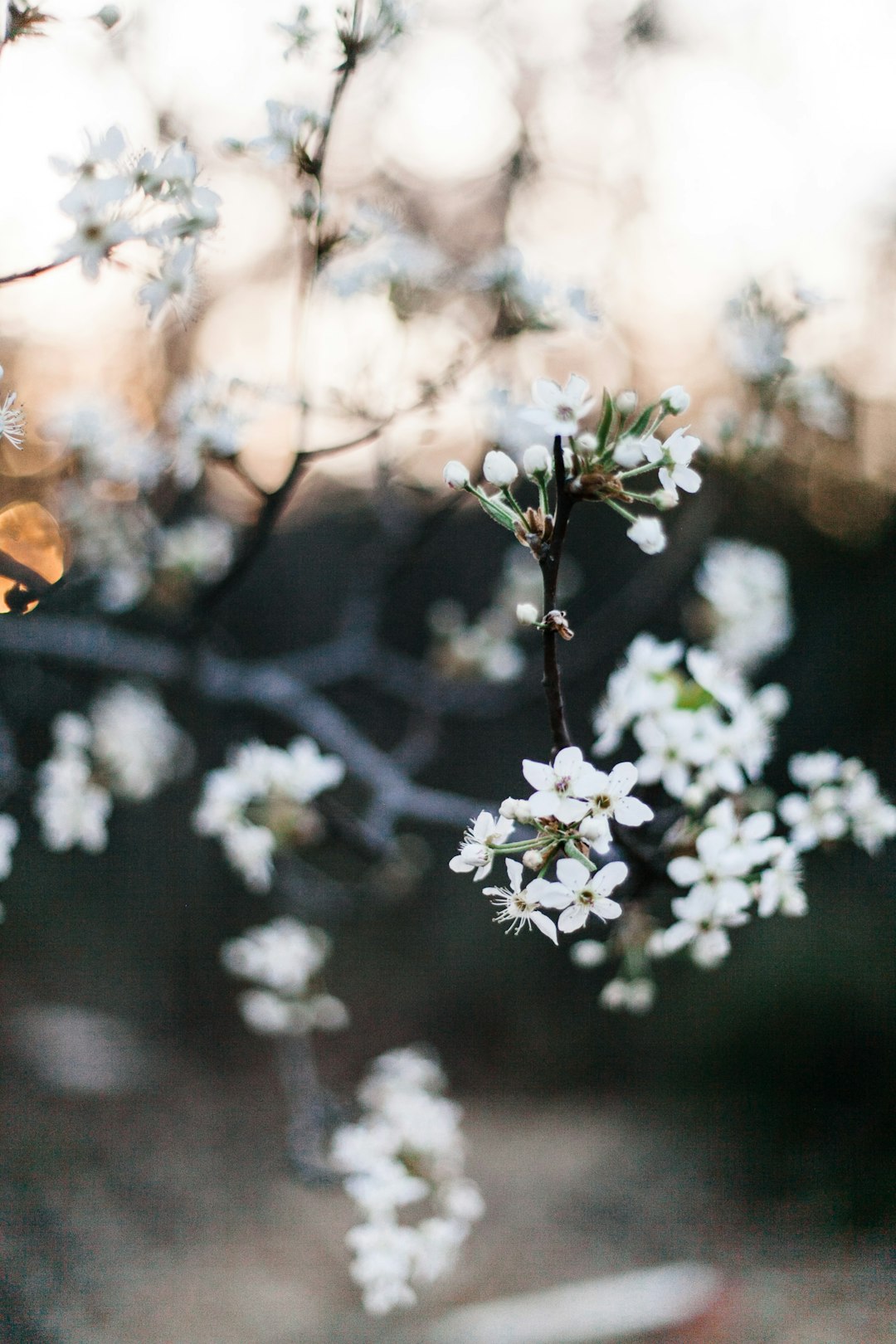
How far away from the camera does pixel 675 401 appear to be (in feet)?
3.00

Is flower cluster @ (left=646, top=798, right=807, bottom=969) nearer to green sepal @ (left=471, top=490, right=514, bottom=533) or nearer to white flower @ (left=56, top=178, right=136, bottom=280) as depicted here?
green sepal @ (left=471, top=490, right=514, bottom=533)

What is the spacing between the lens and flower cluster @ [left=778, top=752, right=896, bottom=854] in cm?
138

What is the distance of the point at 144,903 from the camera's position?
6.90 meters

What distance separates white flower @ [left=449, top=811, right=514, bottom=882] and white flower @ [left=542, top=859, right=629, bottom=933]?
0.06 m

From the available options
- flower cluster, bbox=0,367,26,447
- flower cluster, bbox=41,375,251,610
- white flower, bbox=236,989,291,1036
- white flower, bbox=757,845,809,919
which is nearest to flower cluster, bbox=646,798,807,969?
white flower, bbox=757,845,809,919

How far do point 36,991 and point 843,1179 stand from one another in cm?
516

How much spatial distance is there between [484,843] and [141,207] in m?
0.88

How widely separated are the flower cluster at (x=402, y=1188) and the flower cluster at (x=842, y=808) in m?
0.94

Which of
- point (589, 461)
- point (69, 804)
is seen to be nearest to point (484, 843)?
point (589, 461)

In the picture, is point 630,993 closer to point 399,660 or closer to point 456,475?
point 456,475

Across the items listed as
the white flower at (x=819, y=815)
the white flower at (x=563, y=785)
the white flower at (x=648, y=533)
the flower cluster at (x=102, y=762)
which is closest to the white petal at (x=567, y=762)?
the white flower at (x=563, y=785)

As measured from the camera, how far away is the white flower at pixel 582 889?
0.89 meters

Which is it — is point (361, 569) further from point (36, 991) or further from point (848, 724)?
point (36, 991)

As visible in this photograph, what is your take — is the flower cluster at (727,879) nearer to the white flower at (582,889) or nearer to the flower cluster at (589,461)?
the white flower at (582,889)
